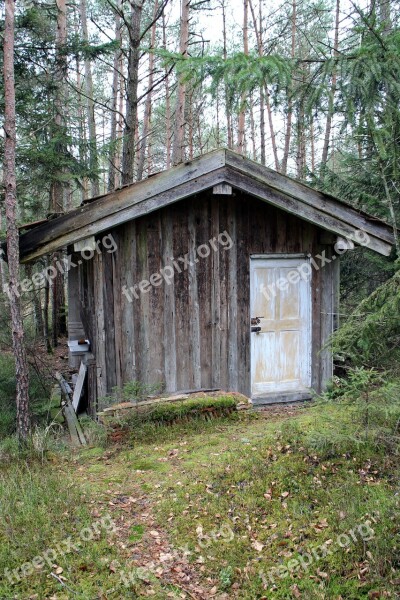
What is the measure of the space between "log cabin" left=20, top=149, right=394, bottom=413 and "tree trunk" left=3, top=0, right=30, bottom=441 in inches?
15.1

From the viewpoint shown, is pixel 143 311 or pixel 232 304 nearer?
pixel 143 311

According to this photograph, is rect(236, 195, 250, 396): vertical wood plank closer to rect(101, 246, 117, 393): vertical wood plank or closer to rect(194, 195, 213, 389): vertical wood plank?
rect(194, 195, 213, 389): vertical wood plank

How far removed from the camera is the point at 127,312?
6.71 metres

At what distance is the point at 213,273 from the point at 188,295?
52 centimetres

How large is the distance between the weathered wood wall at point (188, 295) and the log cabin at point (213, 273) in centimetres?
2

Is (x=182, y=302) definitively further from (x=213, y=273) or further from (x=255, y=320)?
(x=255, y=320)

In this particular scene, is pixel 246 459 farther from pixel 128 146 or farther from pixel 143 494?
pixel 128 146

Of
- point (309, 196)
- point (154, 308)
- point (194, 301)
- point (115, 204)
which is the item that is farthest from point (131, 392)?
point (309, 196)

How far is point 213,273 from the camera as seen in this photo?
278 inches

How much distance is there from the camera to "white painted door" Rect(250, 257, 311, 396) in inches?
288

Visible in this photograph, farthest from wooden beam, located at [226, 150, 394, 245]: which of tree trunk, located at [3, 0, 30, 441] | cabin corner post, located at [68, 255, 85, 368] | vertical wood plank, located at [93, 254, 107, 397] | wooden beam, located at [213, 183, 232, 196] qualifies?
cabin corner post, located at [68, 255, 85, 368]

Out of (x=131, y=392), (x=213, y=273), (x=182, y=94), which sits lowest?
(x=131, y=392)

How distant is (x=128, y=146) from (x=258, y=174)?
549 centimetres

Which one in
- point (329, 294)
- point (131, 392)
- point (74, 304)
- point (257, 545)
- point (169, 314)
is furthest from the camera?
point (74, 304)
